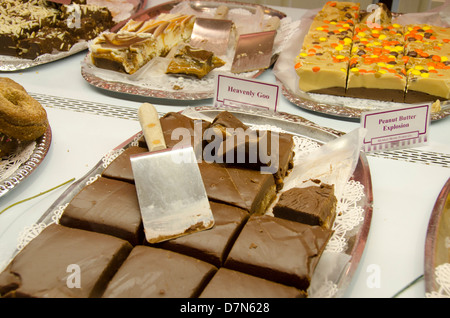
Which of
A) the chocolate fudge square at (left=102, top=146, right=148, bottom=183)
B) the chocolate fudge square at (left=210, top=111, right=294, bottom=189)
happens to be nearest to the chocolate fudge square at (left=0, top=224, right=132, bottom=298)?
the chocolate fudge square at (left=102, top=146, right=148, bottom=183)

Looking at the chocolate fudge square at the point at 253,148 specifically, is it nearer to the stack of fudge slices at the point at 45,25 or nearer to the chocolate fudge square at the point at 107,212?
the chocolate fudge square at the point at 107,212

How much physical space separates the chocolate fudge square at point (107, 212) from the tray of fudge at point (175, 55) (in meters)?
1.00

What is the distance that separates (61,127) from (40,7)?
150 cm

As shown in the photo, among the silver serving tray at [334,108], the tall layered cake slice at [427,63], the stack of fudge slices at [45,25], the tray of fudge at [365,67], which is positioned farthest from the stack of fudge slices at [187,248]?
the stack of fudge slices at [45,25]

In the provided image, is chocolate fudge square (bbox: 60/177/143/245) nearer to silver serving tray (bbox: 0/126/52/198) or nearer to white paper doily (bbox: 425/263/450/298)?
silver serving tray (bbox: 0/126/52/198)

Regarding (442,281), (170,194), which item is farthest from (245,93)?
(442,281)

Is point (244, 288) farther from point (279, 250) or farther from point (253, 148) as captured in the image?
point (253, 148)

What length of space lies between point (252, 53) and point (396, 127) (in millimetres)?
1108

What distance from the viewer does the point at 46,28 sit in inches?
127

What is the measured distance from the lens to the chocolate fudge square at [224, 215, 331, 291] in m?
1.47

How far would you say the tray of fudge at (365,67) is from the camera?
2.59 meters

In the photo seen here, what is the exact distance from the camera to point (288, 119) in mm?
2352

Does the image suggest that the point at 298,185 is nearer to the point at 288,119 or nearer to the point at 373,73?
the point at 288,119
